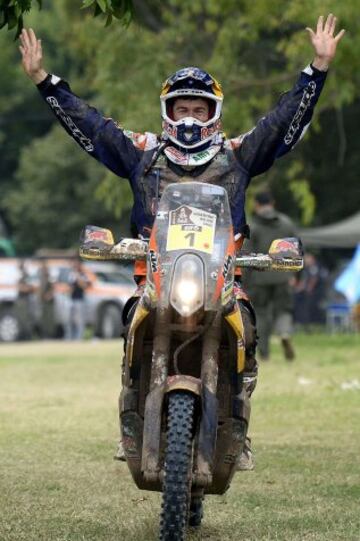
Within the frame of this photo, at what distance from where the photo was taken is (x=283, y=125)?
7.46 metres

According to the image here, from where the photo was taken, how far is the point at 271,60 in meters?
28.1

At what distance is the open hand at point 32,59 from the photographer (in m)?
7.56

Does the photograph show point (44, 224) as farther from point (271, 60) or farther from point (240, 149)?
point (240, 149)

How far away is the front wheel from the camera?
6.31 m

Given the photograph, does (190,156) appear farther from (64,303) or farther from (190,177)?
(64,303)

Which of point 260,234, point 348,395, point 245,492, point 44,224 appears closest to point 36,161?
point 44,224

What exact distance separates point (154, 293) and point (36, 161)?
47631 millimetres

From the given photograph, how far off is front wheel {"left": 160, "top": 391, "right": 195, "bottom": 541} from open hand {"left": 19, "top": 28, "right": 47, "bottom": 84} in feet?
6.74

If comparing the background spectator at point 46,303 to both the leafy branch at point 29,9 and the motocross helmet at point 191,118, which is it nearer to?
the leafy branch at point 29,9

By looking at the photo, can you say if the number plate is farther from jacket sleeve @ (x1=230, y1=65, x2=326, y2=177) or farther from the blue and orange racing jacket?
jacket sleeve @ (x1=230, y1=65, x2=326, y2=177)

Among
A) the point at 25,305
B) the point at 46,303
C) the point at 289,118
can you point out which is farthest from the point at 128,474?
the point at 25,305

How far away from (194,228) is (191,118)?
80 cm

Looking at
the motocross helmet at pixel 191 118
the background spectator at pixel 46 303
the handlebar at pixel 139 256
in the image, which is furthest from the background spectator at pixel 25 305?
the handlebar at pixel 139 256

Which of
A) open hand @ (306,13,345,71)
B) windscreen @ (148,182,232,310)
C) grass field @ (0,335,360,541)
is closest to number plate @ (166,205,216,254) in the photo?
windscreen @ (148,182,232,310)
